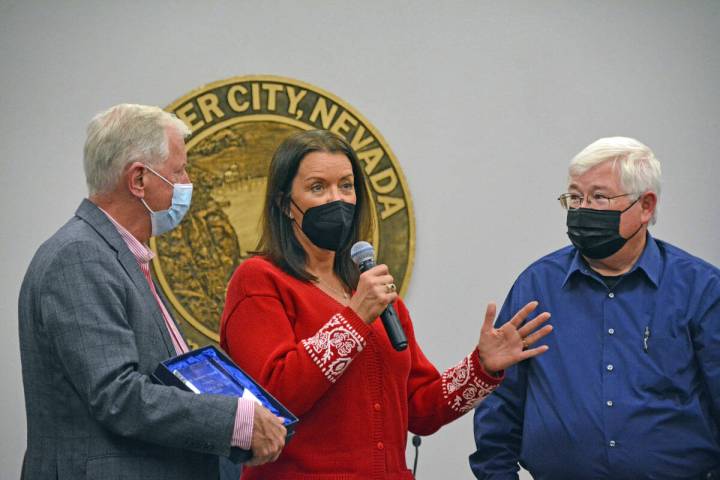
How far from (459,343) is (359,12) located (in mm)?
1485

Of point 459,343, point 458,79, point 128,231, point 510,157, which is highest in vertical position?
point 458,79

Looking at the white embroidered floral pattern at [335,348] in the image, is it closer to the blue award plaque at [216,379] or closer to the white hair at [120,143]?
the blue award plaque at [216,379]

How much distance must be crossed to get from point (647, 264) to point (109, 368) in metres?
Answer: 1.43

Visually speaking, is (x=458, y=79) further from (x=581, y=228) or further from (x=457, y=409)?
(x=457, y=409)

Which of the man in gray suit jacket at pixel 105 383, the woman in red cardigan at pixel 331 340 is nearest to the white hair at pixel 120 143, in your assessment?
the man in gray suit jacket at pixel 105 383

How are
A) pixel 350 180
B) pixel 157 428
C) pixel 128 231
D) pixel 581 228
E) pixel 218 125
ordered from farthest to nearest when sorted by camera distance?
1. pixel 218 125
2. pixel 581 228
3. pixel 350 180
4. pixel 128 231
5. pixel 157 428

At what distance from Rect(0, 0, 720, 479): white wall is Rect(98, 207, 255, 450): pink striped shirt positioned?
6.28 ft

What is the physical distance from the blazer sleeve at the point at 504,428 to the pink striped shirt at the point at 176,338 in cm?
88

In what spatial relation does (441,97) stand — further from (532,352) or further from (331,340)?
(331,340)

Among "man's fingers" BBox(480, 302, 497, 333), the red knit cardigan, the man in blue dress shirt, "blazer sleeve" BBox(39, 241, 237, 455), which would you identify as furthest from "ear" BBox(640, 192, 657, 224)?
→ "blazer sleeve" BBox(39, 241, 237, 455)

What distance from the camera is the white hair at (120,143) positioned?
7.09 feet

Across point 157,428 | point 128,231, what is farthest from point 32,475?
point 128,231

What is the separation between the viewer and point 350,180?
2.43m

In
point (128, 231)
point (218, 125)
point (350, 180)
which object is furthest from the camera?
point (218, 125)
